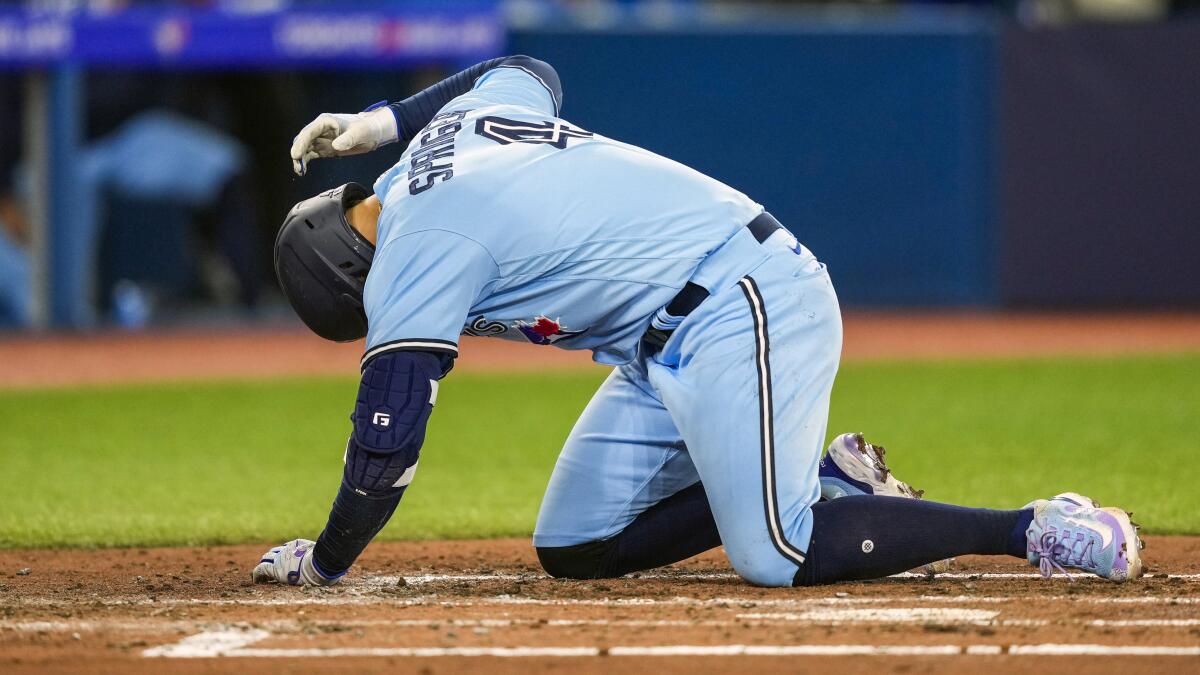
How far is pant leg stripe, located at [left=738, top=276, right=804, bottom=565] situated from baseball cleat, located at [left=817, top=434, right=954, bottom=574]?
479mm

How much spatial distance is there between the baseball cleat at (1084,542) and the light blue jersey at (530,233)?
113 cm

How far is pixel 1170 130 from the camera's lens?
15359 millimetres

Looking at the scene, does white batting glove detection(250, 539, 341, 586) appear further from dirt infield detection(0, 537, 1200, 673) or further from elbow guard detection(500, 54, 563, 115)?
elbow guard detection(500, 54, 563, 115)

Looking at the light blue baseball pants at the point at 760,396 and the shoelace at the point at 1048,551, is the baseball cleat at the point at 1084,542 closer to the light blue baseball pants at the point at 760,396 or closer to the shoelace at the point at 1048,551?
the shoelace at the point at 1048,551

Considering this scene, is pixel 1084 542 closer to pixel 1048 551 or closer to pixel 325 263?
pixel 1048 551

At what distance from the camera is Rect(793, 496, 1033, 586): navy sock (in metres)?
4.39

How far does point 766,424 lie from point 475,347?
32.4 ft

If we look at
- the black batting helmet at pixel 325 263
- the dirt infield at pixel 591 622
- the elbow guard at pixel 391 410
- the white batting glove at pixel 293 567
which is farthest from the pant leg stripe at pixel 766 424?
the white batting glove at pixel 293 567

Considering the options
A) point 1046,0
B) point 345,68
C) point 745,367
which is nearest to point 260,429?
point 745,367

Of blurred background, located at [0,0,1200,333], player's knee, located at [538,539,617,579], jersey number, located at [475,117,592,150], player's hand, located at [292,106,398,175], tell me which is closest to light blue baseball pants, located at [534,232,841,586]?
player's knee, located at [538,539,617,579]

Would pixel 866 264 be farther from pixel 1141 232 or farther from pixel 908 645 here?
pixel 908 645

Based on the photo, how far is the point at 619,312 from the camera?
436cm

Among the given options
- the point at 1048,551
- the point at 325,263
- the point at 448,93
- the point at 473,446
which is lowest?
the point at 473,446

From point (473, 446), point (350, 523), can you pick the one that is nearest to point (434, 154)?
point (350, 523)
